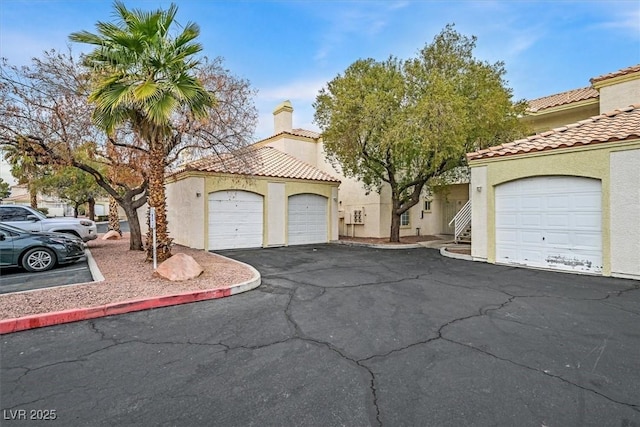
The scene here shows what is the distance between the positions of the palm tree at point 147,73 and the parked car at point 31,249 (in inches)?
114

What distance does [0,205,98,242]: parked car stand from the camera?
11.0 m

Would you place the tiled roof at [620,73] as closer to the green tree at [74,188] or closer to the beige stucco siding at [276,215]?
the beige stucco siding at [276,215]

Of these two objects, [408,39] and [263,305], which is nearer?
[263,305]

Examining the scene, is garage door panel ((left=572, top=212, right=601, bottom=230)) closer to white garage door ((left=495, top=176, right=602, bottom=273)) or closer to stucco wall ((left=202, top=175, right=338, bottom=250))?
white garage door ((left=495, top=176, right=602, bottom=273))

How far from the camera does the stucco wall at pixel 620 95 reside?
42.5ft

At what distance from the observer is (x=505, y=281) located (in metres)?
7.99

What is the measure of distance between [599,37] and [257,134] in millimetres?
13312

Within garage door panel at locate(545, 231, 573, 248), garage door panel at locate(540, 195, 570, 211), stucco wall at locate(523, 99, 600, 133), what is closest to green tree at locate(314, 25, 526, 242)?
garage door panel at locate(540, 195, 570, 211)

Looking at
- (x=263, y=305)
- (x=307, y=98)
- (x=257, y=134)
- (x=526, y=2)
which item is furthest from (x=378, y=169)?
(x=263, y=305)

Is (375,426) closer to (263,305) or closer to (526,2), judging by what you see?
(263,305)

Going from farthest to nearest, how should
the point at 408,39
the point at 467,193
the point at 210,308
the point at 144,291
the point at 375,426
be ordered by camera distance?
1. the point at 467,193
2. the point at 408,39
3. the point at 144,291
4. the point at 210,308
5. the point at 375,426

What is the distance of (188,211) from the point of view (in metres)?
14.1

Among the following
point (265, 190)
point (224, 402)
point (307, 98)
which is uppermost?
point (307, 98)

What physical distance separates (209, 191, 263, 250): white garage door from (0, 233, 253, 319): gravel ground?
447 cm
